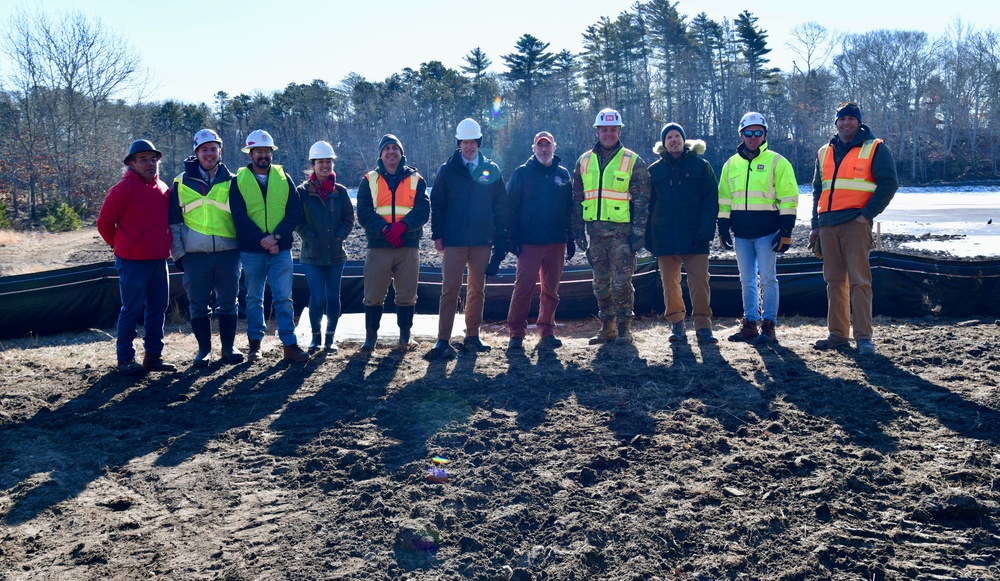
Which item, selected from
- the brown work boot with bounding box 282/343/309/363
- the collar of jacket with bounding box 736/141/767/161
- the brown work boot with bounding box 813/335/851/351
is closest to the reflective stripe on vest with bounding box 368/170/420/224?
the brown work boot with bounding box 282/343/309/363

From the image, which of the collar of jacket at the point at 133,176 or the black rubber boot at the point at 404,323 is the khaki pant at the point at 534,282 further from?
the collar of jacket at the point at 133,176

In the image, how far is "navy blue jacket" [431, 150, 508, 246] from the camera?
680 cm

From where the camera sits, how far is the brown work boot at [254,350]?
680 cm

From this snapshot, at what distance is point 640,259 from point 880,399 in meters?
5.50

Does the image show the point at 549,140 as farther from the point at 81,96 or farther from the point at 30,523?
the point at 81,96

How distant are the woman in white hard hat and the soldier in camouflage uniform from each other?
2275mm

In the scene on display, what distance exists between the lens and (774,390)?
17.8ft

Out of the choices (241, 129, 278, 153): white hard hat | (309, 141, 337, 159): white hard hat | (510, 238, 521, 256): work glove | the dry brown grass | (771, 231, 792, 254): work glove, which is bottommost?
(771, 231, 792, 254): work glove

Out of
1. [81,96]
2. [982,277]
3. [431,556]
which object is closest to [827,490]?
[431,556]

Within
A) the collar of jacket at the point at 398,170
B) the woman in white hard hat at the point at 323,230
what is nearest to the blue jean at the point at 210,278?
the woman in white hard hat at the point at 323,230

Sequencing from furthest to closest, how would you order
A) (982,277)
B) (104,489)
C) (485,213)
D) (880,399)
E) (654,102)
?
(654,102) < (982,277) < (485,213) < (880,399) < (104,489)

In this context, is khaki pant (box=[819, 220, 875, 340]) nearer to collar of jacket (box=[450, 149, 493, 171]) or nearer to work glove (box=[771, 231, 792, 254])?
work glove (box=[771, 231, 792, 254])

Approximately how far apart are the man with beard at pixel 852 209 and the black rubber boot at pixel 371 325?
417cm

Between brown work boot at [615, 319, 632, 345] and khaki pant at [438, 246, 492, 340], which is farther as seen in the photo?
brown work boot at [615, 319, 632, 345]
